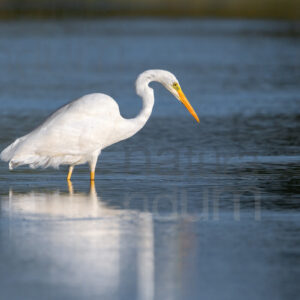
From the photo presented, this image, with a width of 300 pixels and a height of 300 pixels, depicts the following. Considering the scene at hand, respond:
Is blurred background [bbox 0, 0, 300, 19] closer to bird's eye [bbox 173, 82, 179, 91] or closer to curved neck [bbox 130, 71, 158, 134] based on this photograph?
bird's eye [bbox 173, 82, 179, 91]

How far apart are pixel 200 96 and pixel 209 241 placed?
39.4 ft

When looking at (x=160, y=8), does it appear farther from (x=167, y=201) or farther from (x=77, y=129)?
(x=167, y=201)

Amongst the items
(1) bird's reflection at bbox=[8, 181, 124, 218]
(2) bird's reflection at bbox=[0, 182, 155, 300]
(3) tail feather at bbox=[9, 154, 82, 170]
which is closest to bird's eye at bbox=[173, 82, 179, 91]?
(3) tail feather at bbox=[9, 154, 82, 170]

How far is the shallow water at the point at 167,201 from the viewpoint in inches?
265

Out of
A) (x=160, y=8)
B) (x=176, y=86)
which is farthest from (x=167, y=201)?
(x=160, y=8)

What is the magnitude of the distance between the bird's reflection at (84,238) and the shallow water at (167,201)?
15 mm

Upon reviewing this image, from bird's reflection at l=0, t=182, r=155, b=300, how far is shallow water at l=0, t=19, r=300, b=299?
15mm

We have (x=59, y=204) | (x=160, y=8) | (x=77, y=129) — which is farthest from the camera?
(x=160, y=8)

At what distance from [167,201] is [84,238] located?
1951 millimetres

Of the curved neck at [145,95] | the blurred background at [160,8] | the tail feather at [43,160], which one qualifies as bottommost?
the tail feather at [43,160]

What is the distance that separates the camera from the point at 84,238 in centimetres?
789

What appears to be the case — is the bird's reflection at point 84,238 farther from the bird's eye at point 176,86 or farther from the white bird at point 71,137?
the bird's eye at point 176,86

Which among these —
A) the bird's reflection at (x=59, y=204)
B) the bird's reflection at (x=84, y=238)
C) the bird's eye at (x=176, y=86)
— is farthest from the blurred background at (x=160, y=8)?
the bird's reflection at (x=84, y=238)

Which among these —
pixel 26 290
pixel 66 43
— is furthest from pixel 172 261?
pixel 66 43
